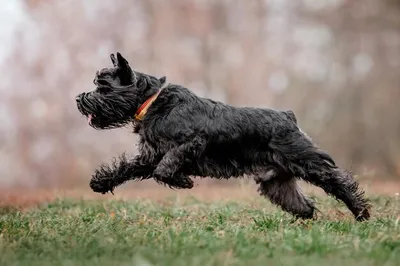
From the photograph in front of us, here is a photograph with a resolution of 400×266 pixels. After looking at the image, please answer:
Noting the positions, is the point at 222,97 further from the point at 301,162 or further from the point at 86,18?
the point at 301,162

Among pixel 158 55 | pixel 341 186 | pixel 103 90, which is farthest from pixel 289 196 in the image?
pixel 158 55

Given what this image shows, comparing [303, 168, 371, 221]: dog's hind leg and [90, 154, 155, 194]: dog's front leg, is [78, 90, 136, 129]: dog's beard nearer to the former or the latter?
[90, 154, 155, 194]: dog's front leg

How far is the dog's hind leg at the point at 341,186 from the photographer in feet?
25.1

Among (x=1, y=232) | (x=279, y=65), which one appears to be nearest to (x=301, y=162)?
(x=1, y=232)

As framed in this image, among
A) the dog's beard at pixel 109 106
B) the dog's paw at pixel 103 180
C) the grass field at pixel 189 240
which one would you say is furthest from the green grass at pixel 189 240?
the dog's beard at pixel 109 106

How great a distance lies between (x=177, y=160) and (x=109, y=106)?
3.50 feet

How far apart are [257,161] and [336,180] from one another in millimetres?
900

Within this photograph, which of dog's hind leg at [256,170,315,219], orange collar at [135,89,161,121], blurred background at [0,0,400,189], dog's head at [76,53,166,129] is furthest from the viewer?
blurred background at [0,0,400,189]

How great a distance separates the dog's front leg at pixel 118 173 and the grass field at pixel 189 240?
358 millimetres

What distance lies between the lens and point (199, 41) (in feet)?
94.6

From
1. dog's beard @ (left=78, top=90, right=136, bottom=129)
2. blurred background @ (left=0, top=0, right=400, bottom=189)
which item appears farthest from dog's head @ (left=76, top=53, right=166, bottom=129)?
blurred background @ (left=0, top=0, right=400, bottom=189)

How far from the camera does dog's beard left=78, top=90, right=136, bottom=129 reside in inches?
308

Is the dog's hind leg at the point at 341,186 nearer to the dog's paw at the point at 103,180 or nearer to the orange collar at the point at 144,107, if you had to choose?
the orange collar at the point at 144,107

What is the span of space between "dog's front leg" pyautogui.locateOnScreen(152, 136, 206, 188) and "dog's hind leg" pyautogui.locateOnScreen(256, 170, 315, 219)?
1.03 m
